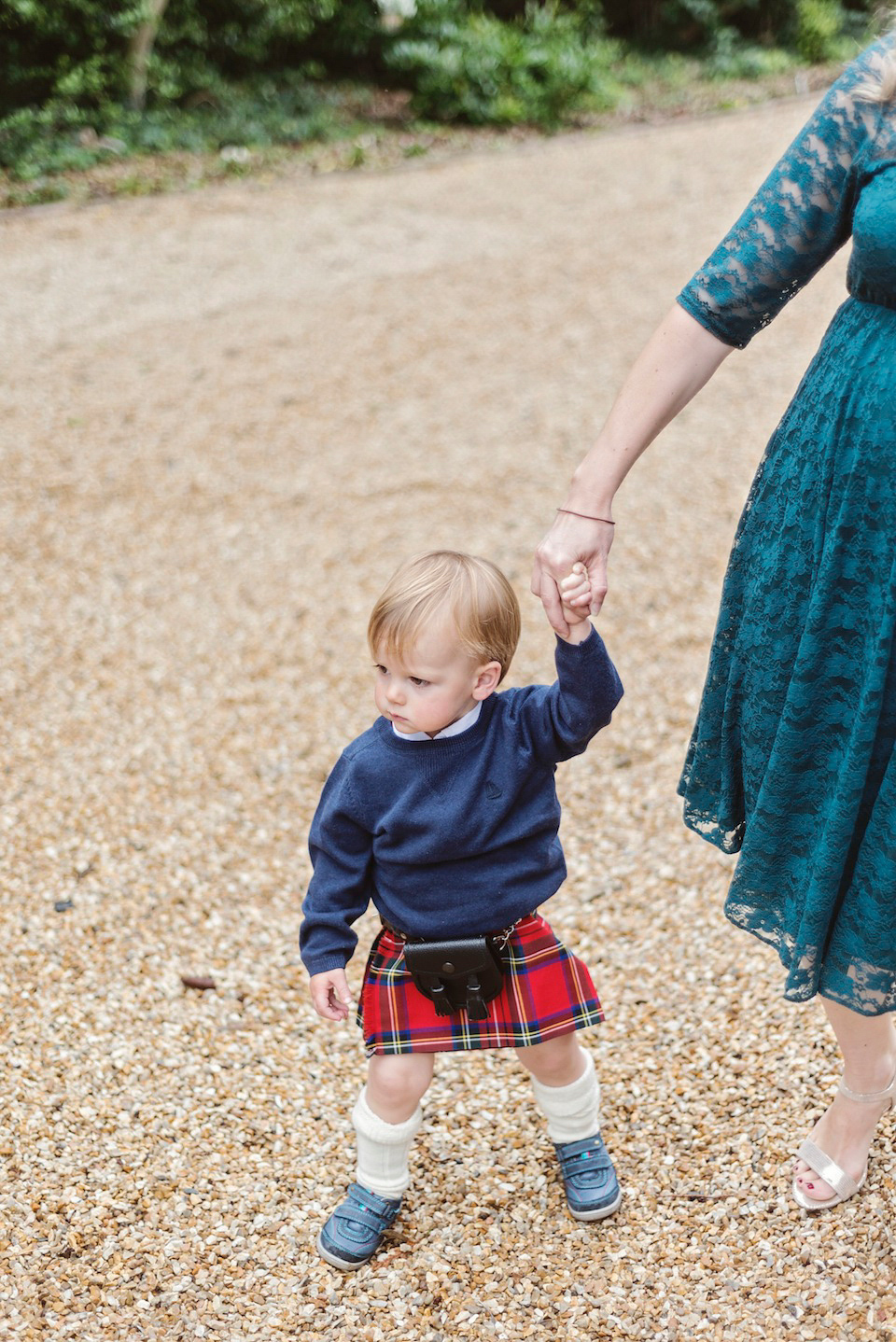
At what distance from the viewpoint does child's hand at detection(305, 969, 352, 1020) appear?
188 centimetres

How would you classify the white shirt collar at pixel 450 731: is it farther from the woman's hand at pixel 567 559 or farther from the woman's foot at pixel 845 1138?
the woman's foot at pixel 845 1138

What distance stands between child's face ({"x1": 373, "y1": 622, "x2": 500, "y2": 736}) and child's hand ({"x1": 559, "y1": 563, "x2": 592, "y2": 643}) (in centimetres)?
19

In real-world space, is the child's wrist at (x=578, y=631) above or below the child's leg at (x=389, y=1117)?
above

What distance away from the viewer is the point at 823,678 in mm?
1691

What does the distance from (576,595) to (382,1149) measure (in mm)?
1045

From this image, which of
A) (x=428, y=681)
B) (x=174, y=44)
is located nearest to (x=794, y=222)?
(x=428, y=681)

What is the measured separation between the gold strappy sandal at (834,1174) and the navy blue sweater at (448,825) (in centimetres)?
68

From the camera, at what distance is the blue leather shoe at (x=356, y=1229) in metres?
2.11

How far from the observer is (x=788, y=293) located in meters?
1.72

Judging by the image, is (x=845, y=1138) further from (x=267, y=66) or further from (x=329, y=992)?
(x=267, y=66)

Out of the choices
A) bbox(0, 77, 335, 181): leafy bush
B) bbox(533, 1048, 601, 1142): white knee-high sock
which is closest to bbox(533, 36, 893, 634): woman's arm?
bbox(533, 1048, 601, 1142): white knee-high sock

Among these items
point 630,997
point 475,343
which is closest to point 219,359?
point 475,343

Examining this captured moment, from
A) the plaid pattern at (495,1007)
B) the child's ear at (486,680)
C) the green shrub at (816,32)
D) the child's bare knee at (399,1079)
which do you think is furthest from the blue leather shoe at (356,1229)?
the green shrub at (816,32)

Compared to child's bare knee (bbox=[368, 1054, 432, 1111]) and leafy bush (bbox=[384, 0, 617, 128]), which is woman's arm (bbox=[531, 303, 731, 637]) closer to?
child's bare knee (bbox=[368, 1054, 432, 1111])
